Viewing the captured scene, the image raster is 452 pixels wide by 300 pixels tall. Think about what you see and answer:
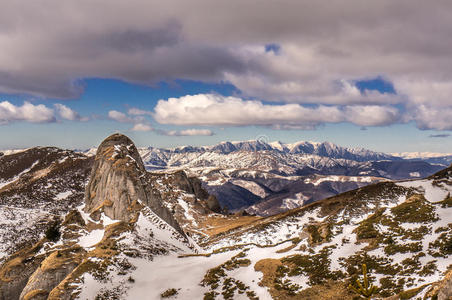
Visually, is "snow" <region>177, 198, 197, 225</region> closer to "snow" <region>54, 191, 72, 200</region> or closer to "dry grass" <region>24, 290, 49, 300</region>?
"snow" <region>54, 191, 72, 200</region>

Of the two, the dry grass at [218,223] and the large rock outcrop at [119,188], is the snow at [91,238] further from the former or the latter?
the dry grass at [218,223]

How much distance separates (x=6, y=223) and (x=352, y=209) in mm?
103314

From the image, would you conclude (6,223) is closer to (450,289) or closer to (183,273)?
(183,273)

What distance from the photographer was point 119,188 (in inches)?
2594

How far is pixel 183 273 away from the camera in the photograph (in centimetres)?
3803

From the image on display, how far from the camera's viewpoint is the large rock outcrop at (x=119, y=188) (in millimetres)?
63625

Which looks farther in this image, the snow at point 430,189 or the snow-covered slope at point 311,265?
the snow at point 430,189

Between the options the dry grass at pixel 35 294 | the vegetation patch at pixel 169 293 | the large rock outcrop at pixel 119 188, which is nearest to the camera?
the vegetation patch at pixel 169 293

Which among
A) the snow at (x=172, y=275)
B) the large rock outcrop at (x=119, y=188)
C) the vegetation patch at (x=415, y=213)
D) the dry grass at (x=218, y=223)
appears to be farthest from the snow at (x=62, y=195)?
the vegetation patch at (x=415, y=213)

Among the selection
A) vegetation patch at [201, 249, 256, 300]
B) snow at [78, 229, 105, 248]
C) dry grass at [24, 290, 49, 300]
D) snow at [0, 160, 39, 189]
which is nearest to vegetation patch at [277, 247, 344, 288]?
vegetation patch at [201, 249, 256, 300]

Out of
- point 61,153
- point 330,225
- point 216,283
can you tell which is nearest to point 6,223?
point 216,283

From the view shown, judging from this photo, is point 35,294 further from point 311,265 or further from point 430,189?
point 430,189

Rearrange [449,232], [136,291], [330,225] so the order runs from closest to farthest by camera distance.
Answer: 1. [449,232]
2. [136,291]
3. [330,225]

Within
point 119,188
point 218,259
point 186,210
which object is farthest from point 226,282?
point 186,210
